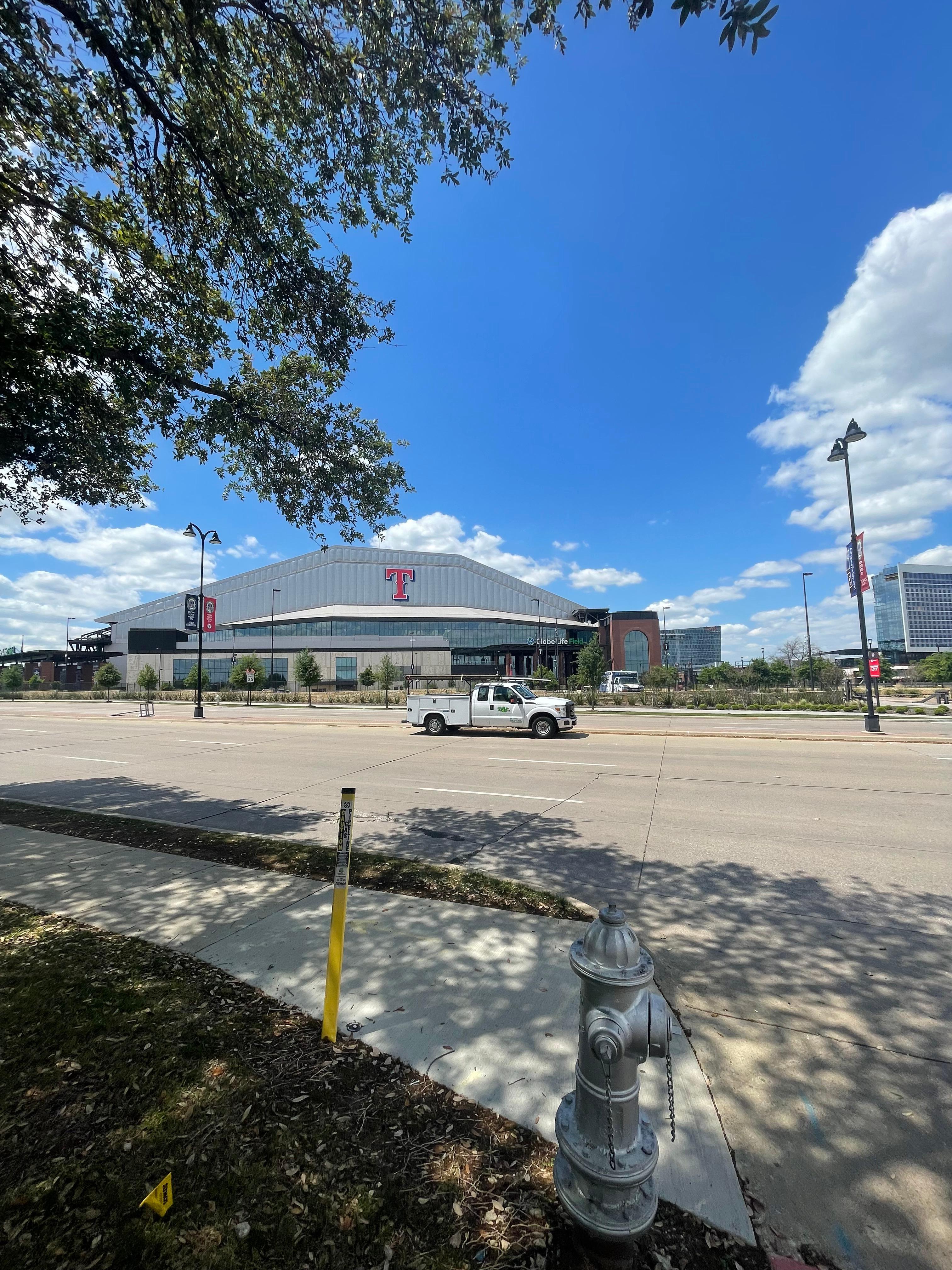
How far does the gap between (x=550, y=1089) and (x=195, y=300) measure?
8482mm

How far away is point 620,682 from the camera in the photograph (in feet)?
192

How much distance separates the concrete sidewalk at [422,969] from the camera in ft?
8.30

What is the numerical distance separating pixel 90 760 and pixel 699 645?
153 meters

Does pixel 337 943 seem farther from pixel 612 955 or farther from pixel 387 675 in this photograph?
pixel 387 675

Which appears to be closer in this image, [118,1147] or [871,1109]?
[118,1147]

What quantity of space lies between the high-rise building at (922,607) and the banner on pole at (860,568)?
5200 inches

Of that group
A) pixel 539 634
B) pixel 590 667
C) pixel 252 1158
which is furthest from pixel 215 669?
pixel 252 1158

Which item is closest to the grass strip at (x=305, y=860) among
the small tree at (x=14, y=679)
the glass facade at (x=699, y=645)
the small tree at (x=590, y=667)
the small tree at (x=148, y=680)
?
the small tree at (x=590, y=667)

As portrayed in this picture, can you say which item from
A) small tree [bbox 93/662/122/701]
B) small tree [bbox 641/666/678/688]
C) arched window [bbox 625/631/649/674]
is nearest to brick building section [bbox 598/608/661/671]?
arched window [bbox 625/631/649/674]

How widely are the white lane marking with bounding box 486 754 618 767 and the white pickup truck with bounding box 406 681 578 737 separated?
4.78 m

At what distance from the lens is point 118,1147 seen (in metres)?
2.26

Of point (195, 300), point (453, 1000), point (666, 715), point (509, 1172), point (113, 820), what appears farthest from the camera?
point (666, 715)

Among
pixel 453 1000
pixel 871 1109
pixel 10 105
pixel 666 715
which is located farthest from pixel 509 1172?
pixel 666 715

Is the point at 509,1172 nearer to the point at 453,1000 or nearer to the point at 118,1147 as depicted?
the point at 453,1000
